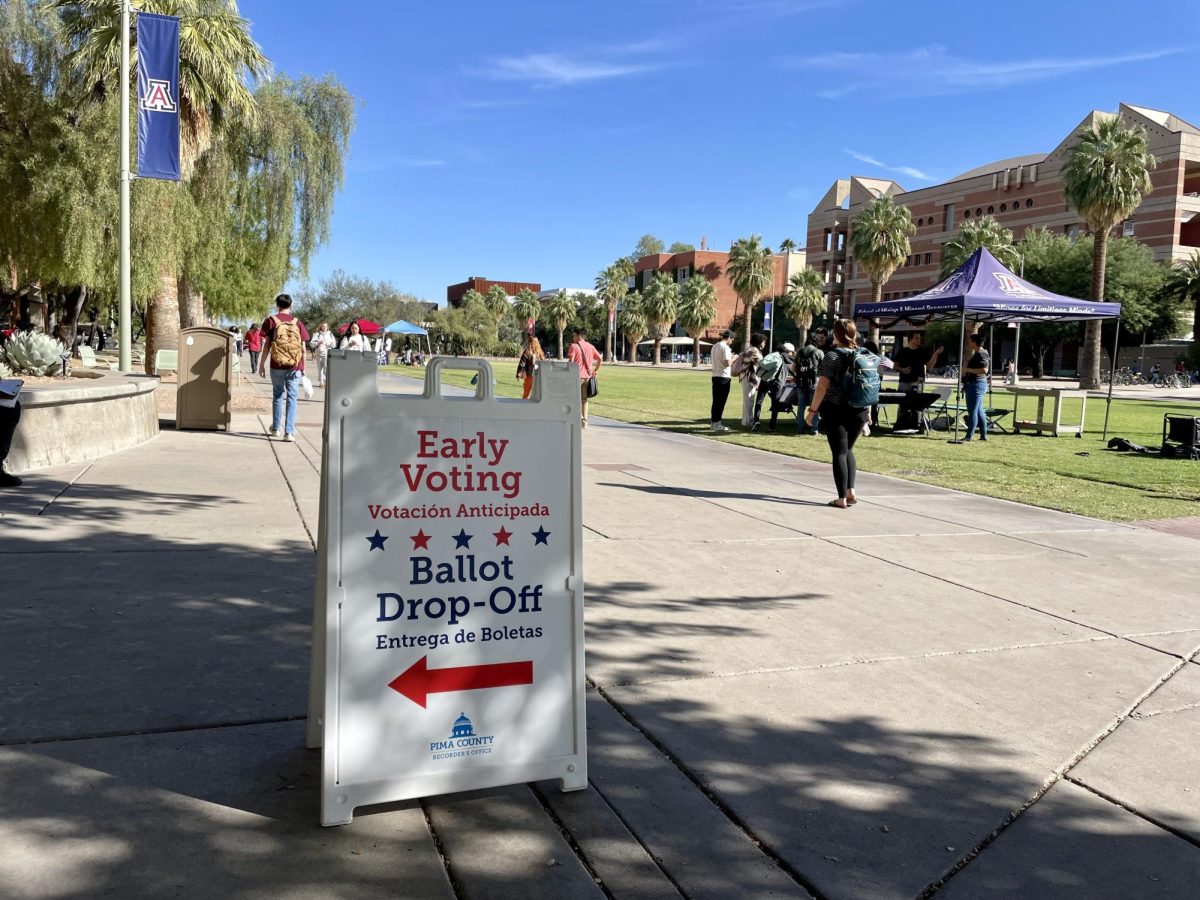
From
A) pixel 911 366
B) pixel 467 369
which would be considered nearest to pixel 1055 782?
pixel 467 369

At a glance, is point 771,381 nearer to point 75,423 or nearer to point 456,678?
point 75,423

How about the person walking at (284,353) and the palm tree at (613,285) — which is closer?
the person walking at (284,353)

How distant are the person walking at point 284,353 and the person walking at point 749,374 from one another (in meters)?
8.12

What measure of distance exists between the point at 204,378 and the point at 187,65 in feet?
26.7

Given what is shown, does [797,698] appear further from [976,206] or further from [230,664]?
[976,206]

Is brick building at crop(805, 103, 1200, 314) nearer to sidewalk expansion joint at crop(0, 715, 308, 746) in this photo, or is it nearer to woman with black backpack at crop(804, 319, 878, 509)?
woman with black backpack at crop(804, 319, 878, 509)

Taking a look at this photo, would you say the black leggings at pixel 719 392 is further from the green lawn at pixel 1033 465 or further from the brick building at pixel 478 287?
the brick building at pixel 478 287

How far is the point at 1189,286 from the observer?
186 ft

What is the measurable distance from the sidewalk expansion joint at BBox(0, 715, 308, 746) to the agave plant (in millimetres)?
10389

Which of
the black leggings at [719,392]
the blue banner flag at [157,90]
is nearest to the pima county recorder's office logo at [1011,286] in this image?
the black leggings at [719,392]

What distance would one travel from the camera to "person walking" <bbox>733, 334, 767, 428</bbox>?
1719 cm

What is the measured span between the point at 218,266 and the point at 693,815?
23349mm

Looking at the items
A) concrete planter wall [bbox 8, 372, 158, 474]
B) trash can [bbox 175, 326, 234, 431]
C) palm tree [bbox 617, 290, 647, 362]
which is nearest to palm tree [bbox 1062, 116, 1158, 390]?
trash can [bbox 175, 326, 234, 431]

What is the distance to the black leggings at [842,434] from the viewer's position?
8.77 metres
